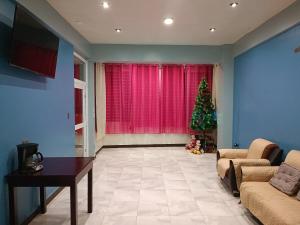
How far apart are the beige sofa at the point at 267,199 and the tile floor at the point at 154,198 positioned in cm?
37

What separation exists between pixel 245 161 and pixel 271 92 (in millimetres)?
1422

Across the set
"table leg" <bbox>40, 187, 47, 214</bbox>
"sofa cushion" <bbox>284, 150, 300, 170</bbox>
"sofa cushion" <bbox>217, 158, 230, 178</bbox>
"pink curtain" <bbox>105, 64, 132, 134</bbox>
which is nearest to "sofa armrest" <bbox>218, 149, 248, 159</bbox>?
"sofa cushion" <bbox>217, 158, 230, 178</bbox>

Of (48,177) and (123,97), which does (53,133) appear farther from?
(123,97)

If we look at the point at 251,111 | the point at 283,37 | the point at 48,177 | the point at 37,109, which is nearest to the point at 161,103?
the point at 251,111

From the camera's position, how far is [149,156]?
6375 millimetres

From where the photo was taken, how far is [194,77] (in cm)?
731

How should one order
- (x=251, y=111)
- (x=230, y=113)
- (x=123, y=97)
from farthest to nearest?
(x=123, y=97)
(x=230, y=113)
(x=251, y=111)

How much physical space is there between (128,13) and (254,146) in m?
3.10

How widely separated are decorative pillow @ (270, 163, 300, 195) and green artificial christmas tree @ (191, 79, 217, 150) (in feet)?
12.0

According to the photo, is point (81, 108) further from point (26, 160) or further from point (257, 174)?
point (257, 174)

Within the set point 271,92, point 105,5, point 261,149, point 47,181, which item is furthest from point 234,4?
point 47,181

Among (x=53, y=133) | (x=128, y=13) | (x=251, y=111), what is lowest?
(x=53, y=133)

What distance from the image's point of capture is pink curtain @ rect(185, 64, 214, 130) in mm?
7273

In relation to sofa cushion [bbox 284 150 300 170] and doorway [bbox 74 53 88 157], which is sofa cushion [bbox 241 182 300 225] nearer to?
sofa cushion [bbox 284 150 300 170]
